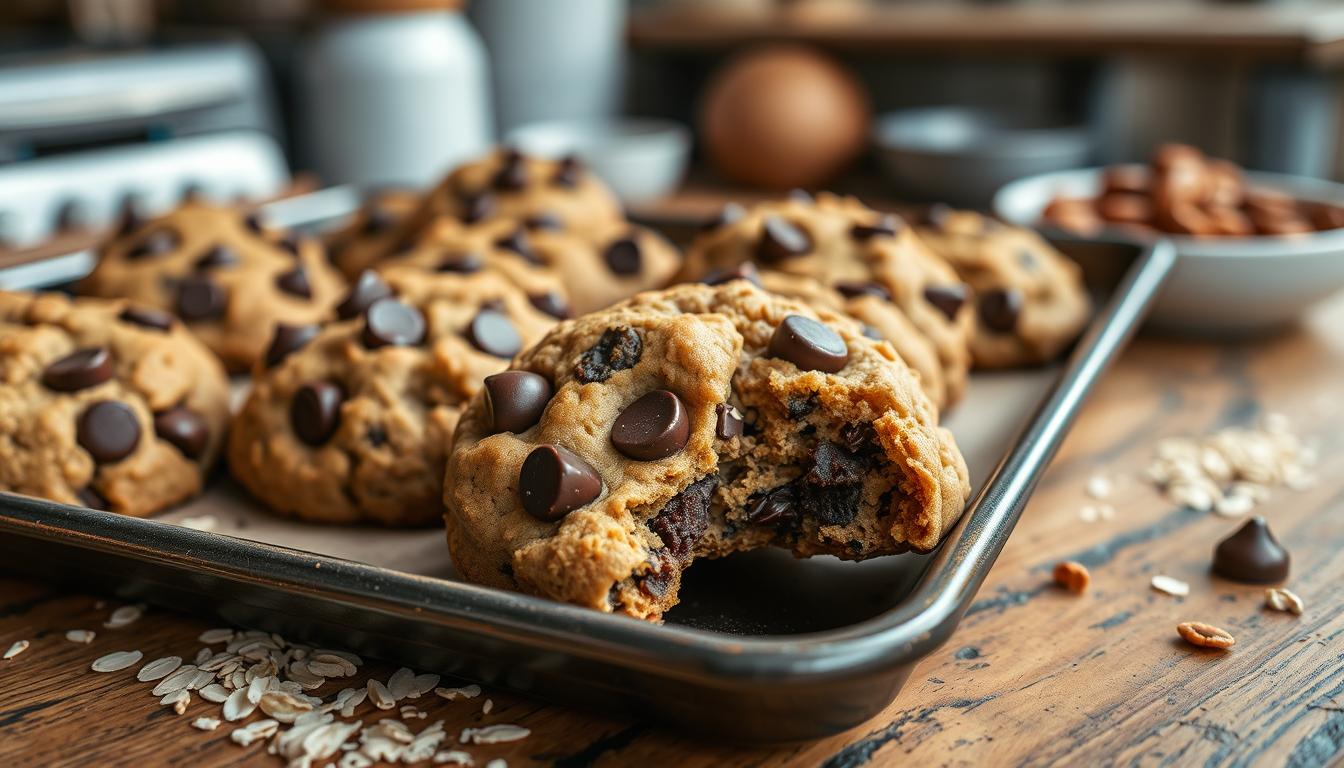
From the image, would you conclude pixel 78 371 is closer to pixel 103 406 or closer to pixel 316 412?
pixel 103 406

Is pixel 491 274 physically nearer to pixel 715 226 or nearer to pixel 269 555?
pixel 715 226

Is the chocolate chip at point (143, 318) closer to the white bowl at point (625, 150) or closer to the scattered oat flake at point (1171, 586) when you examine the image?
the scattered oat flake at point (1171, 586)

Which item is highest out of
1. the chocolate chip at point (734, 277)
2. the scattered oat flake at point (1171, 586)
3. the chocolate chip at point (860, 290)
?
the chocolate chip at point (734, 277)

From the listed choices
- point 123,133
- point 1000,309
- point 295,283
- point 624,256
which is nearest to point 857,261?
point 1000,309

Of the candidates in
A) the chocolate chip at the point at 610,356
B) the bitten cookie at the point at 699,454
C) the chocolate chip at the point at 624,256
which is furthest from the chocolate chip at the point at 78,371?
the chocolate chip at the point at 624,256

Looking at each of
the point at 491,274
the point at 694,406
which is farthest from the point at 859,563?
the point at 491,274

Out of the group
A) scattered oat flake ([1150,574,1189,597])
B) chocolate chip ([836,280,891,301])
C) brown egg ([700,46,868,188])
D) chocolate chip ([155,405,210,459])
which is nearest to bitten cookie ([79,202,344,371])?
chocolate chip ([155,405,210,459])
